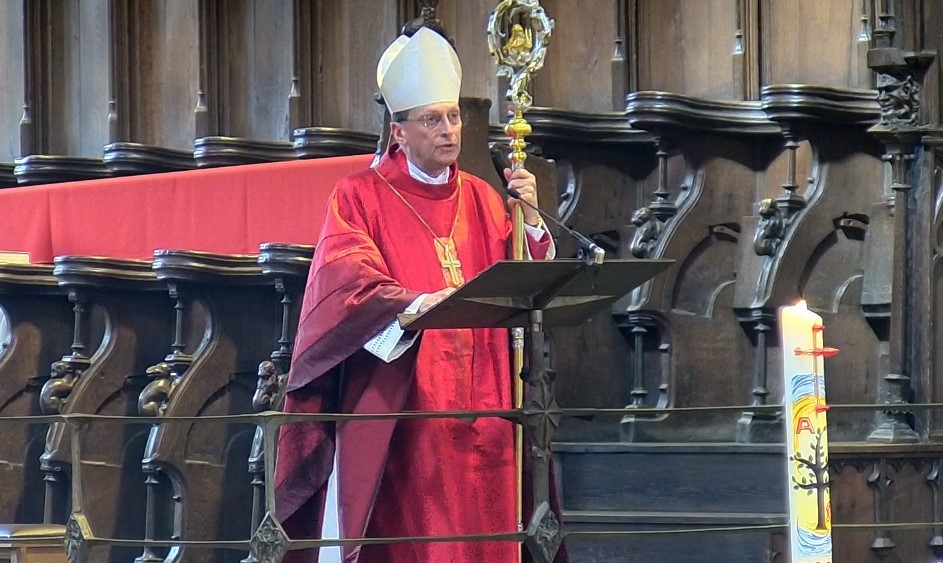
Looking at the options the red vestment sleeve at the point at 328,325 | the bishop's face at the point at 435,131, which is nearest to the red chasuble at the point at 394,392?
the red vestment sleeve at the point at 328,325

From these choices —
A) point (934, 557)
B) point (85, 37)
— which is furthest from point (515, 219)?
point (85, 37)

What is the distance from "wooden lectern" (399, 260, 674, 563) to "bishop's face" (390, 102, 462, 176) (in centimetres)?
70

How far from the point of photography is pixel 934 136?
18.2 ft

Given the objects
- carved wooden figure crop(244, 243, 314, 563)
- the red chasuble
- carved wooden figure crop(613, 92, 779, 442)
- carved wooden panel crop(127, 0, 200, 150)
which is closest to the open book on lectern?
the red chasuble

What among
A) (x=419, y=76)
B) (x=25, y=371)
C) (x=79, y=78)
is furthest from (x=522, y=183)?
(x=79, y=78)

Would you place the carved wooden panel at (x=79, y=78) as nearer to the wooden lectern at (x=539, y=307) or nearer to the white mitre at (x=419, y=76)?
the white mitre at (x=419, y=76)

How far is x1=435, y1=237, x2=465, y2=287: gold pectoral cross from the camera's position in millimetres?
4391

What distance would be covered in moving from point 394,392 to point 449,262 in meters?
0.41

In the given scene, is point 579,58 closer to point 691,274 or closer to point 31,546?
point 691,274

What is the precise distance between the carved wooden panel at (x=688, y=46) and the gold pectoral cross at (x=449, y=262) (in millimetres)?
2765

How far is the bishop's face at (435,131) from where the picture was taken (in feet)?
14.0

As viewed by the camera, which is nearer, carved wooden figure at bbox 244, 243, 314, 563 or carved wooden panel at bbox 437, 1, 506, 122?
carved wooden figure at bbox 244, 243, 314, 563

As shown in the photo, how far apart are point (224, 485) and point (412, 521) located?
1.97 metres

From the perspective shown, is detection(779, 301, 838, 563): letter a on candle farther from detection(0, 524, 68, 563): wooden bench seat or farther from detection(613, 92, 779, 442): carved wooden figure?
detection(613, 92, 779, 442): carved wooden figure
